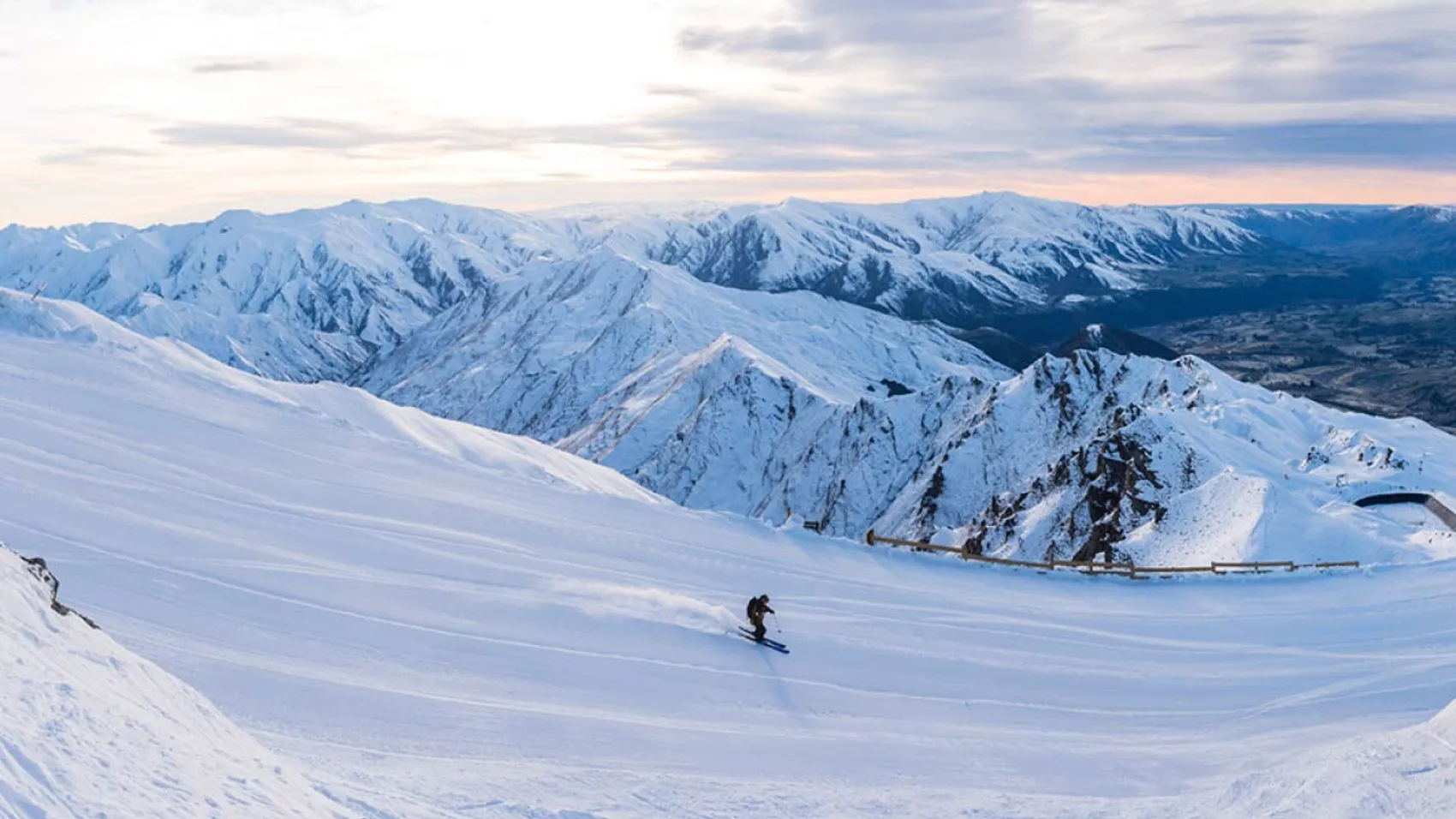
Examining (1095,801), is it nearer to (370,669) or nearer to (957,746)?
(957,746)

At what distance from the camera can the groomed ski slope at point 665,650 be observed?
44.2ft

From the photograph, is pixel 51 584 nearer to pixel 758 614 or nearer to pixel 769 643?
pixel 758 614

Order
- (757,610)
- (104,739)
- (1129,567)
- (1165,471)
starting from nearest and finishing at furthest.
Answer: (104,739)
(757,610)
(1129,567)
(1165,471)

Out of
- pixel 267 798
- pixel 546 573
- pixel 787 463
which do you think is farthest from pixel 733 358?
pixel 267 798

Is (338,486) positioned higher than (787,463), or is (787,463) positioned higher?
(338,486)

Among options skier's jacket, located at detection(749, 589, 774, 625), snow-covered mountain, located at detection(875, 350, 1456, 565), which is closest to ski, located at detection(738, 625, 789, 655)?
skier's jacket, located at detection(749, 589, 774, 625)

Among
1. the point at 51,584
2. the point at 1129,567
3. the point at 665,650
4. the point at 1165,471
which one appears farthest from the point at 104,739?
the point at 1165,471

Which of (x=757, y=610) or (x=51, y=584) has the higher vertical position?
(x=51, y=584)

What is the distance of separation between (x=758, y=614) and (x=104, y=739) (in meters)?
10.9

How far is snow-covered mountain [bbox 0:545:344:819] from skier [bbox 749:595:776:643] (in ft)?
28.5

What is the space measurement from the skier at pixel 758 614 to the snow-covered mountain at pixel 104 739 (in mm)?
8691

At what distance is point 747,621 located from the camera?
64.7 feet

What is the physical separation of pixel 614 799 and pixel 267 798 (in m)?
4.09

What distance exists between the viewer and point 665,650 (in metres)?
17.9
